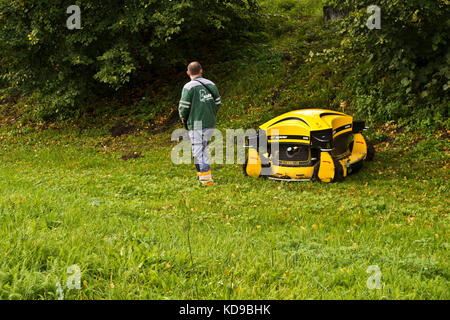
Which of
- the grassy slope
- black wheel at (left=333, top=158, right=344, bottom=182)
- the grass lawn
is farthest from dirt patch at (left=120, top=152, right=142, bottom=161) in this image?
black wheel at (left=333, top=158, right=344, bottom=182)

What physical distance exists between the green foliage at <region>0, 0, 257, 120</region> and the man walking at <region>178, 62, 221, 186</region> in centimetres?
511

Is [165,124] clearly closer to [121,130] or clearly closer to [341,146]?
[121,130]

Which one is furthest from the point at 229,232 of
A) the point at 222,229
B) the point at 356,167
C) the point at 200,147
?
the point at 356,167

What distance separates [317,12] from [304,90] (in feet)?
27.7

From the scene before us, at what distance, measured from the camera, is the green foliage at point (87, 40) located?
535 inches

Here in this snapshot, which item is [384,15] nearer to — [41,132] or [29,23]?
[29,23]

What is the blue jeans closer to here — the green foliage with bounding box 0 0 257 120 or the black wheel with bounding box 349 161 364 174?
the black wheel with bounding box 349 161 364 174

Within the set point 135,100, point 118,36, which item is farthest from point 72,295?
point 135,100

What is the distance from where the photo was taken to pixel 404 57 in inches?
418

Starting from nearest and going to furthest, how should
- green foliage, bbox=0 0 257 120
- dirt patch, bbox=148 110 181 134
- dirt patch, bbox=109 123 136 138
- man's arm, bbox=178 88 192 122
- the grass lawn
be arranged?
the grass lawn
man's arm, bbox=178 88 192 122
green foliage, bbox=0 0 257 120
dirt patch, bbox=148 110 181 134
dirt patch, bbox=109 123 136 138

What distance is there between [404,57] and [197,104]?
5.92 m

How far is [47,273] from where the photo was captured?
324 centimetres

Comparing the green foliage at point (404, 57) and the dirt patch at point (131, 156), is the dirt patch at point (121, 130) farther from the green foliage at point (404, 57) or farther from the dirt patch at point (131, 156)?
the green foliage at point (404, 57)

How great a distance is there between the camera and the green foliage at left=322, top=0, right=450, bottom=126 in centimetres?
945
